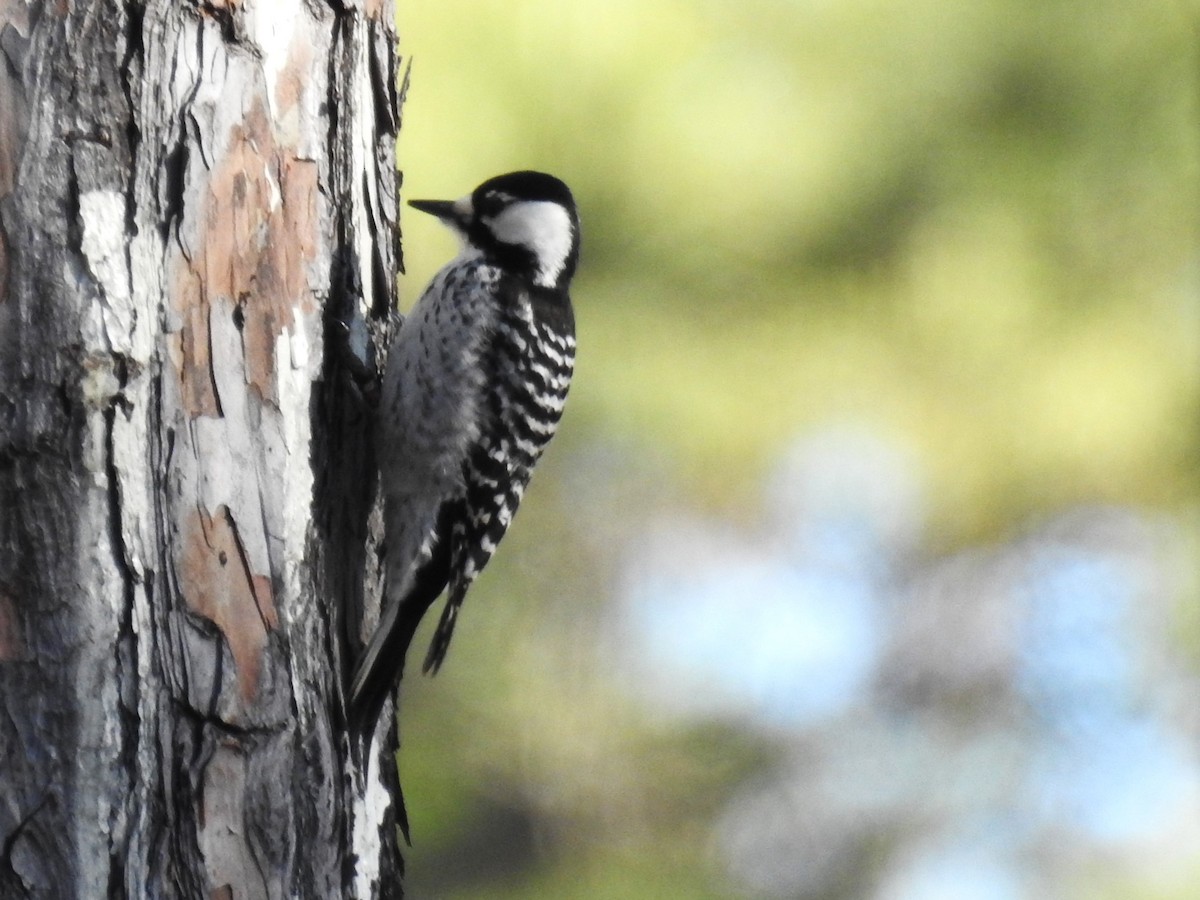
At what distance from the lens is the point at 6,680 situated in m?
1.85

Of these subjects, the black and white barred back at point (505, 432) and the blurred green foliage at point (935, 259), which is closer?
the black and white barred back at point (505, 432)

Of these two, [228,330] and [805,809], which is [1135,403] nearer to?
[805,809]

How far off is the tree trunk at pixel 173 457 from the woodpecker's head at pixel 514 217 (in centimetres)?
92

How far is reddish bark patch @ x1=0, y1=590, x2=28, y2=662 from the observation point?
1.85 metres

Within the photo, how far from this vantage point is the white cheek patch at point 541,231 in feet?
11.4

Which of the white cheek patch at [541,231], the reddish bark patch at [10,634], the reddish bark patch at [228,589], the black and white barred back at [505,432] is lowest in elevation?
the reddish bark patch at [10,634]

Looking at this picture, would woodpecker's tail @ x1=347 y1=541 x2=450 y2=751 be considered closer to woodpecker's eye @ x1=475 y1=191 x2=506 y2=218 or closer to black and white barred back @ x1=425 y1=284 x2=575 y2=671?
black and white barred back @ x1=425 y1=284 x2=575 y2=671

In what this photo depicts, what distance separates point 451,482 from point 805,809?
6.93 ft

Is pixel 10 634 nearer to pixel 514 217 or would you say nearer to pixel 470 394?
pixel 470 394

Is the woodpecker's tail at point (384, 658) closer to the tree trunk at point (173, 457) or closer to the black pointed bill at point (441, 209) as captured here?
the tree trunk at point (173, 457)

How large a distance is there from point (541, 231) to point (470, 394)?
1.83ft

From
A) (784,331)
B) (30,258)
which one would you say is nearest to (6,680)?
(30,258)

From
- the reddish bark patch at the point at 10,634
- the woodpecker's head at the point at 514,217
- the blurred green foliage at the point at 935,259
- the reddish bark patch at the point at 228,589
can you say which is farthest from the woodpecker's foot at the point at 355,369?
the blurred green foliage at the point at 935,259

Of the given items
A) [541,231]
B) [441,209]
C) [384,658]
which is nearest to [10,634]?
[384,658]
